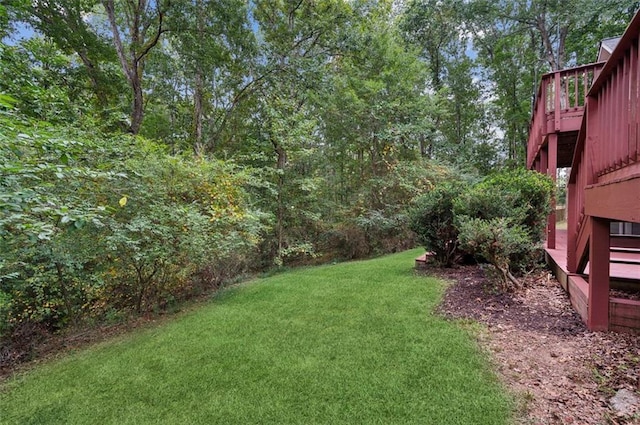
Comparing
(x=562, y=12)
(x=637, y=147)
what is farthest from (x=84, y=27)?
(x=562, y=12)

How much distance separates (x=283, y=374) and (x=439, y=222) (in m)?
4.03

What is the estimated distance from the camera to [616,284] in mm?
3365

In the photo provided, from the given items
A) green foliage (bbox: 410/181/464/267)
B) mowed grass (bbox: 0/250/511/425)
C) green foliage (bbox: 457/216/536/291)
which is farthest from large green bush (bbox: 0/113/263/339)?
green foliage (bbox: 457/216/536/291)

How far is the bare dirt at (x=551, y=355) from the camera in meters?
1.94

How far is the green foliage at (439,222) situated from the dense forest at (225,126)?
3.31 metres

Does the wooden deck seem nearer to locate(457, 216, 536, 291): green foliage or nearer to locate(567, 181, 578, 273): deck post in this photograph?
locate(567, 181, 578, 273): deck post

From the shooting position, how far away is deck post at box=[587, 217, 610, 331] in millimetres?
2621

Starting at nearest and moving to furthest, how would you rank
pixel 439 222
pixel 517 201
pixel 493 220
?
pixel 493 220 < pixel 517 201 < pixel 439 222

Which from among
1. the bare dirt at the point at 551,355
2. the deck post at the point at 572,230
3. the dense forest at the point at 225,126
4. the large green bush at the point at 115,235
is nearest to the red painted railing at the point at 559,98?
the deck post at the point at 572,230

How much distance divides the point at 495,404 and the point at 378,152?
10.5 m

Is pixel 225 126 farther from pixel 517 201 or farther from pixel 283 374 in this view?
pixel 283 374

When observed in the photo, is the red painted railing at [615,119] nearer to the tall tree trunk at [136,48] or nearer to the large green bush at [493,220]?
the large green bush at [493,220]

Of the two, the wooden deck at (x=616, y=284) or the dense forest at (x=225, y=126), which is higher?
the dense forest at (x=225, y=126)

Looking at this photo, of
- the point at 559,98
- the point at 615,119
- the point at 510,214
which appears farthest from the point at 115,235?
the point at 559,98
